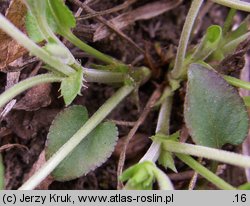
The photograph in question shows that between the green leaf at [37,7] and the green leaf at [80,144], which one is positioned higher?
the green leaf at [37,7]

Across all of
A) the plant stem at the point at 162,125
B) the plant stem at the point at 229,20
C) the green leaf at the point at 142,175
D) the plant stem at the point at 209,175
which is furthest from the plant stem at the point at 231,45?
the green leaf at the point at 142,175

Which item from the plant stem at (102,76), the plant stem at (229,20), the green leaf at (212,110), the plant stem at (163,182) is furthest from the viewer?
the plant stem at (229,20)

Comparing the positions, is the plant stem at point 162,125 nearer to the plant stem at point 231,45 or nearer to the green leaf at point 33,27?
the plant stem at point 231,45

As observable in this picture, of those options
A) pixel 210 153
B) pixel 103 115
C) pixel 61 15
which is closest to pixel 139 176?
pixel 210 153

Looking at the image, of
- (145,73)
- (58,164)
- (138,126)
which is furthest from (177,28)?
(58,164)

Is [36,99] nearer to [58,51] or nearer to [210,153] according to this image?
[58,51]
